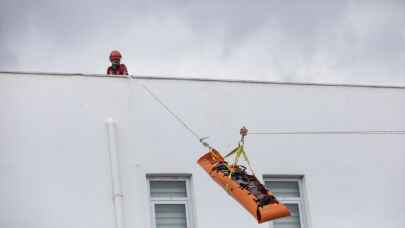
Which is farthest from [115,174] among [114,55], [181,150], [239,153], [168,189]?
[114,55]

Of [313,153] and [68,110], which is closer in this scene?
[68,110]

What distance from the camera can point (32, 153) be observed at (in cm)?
1683

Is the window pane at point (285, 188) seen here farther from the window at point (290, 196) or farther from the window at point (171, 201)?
the window at point (171, 201)

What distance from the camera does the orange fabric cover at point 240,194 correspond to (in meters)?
14.9

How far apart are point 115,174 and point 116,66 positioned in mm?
2128

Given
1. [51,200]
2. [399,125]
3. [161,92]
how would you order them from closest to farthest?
[51,200] < [161,92] < [399,125]

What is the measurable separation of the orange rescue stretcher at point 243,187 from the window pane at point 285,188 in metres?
1.53

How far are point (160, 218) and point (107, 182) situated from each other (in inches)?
39.9

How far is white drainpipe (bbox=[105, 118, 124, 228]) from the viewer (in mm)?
16688

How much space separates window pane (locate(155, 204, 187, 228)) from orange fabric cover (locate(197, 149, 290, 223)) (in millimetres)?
1329

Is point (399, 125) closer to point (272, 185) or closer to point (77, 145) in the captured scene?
point (272, 185)

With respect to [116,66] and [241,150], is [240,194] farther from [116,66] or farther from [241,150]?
[116,66]

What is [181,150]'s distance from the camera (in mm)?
17531

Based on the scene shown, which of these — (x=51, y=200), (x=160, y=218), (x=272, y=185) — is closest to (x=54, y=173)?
(x=51, y=200)
